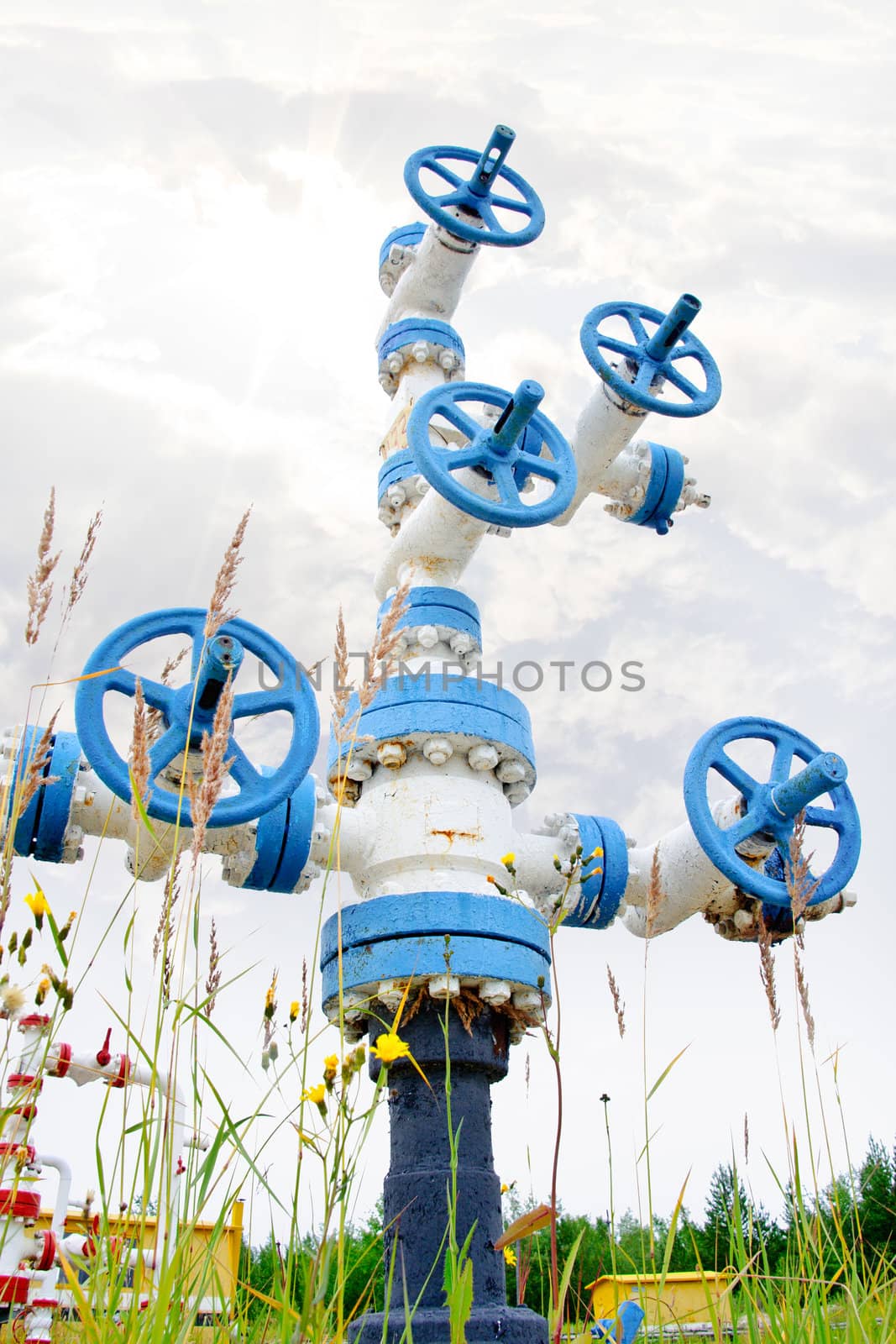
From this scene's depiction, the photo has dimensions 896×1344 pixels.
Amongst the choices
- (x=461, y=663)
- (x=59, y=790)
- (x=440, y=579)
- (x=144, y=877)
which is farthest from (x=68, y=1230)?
(x=440, y=579)

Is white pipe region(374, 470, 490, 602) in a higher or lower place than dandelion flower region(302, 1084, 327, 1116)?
higher

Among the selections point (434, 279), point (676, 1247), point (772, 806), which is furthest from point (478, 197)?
point (676, 1247)

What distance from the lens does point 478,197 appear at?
4320 mm

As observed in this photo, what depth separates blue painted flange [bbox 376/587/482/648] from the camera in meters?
3.58

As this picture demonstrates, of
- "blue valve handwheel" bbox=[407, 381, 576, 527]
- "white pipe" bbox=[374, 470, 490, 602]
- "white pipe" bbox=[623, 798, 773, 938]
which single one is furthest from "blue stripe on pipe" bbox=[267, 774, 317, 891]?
"white pipe" bbox=[623, 798, 773, 938]

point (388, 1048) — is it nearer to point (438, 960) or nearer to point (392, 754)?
point (438, 960)

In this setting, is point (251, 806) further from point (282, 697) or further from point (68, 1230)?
point (68, 1230)

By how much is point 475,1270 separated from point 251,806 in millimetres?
1261

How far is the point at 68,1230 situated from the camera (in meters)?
3.17

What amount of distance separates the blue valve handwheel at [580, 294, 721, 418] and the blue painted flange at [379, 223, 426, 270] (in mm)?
1516

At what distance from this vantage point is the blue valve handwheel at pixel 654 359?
11.9 feet

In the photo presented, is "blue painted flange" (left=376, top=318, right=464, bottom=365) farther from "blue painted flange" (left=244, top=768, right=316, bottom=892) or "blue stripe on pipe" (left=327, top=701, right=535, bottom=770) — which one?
"blue painted flange" (left=244, top=768, right=316, bottom=892)

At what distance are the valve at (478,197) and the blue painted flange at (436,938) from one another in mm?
2641

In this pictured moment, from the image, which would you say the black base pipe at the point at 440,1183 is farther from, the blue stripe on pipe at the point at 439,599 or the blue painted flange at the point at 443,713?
the blue stripe on pipe at the point at 439,599
